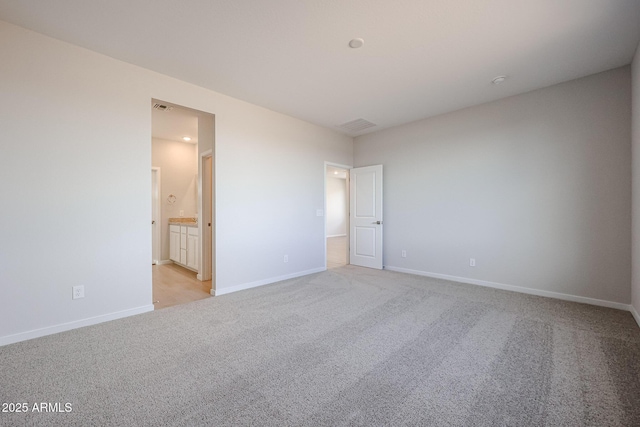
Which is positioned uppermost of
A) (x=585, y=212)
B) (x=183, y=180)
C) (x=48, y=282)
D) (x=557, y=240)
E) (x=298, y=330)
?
(x=183, y=180)

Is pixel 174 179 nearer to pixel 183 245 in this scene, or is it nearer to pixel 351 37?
pixel 183 245

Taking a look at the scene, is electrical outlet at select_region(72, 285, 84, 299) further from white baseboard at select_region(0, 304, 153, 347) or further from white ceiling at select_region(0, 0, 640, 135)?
white ceiling at select_region(0, 0, 640, 135)

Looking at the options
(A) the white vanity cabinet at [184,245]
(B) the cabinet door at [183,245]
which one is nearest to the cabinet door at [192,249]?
(A) the white vanity cabinet at [184,245]

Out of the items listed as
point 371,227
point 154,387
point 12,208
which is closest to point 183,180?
point 12,208

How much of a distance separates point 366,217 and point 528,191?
265 cm

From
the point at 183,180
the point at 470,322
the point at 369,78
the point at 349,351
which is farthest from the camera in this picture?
the point at 183,180

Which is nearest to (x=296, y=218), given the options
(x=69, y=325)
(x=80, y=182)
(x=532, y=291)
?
(x=80, y=182)

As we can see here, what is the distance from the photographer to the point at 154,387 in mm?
1630

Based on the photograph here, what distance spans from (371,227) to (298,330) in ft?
10.4

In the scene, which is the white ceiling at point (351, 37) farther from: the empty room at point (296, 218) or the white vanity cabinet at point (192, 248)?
the white vanity cabinet at point (192, 248)

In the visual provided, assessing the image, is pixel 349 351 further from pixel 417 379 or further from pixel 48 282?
pixel 48 282

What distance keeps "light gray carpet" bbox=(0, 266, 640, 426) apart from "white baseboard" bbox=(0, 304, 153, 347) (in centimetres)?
10

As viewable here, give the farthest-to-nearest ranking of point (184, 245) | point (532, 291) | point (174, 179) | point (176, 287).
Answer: point (174, 179), point (184, 245), point (176, 287), point (532, 291)

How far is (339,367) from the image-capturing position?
6.03 feet
